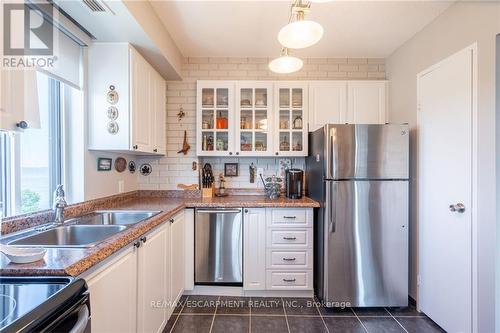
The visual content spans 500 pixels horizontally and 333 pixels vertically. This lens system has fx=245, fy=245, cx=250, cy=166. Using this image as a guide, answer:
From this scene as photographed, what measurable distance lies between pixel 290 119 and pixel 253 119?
1.38 ft

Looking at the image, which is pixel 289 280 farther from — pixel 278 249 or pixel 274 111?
pixel 274 111

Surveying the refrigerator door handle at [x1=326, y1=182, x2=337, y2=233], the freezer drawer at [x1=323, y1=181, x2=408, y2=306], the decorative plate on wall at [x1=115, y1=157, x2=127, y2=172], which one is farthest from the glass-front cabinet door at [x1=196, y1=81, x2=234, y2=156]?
the freezer drawer at [x1=323, y1=181, x2=408, y2=306]

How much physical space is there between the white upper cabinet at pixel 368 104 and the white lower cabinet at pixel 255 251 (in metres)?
1.51

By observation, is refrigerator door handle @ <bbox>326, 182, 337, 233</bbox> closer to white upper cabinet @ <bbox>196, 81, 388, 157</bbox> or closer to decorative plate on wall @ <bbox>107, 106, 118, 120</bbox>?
white upper cabinet @ <bbox>196, 81, 388, 157</bbox>

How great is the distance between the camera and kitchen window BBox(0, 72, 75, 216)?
142cm

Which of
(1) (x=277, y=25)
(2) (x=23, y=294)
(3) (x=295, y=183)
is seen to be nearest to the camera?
(2) (x=23, y=294)

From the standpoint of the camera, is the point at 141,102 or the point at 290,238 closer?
the point at 141,102

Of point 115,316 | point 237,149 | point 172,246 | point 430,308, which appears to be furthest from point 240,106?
point 430,308

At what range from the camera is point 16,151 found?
Result: 1465 millimetres

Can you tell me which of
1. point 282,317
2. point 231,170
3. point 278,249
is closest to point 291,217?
point 278,249

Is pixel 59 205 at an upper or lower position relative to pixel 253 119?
lower

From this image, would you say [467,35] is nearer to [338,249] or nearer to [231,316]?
[338,249]

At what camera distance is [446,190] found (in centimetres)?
191

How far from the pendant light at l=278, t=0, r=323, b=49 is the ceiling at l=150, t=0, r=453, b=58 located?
63cm
